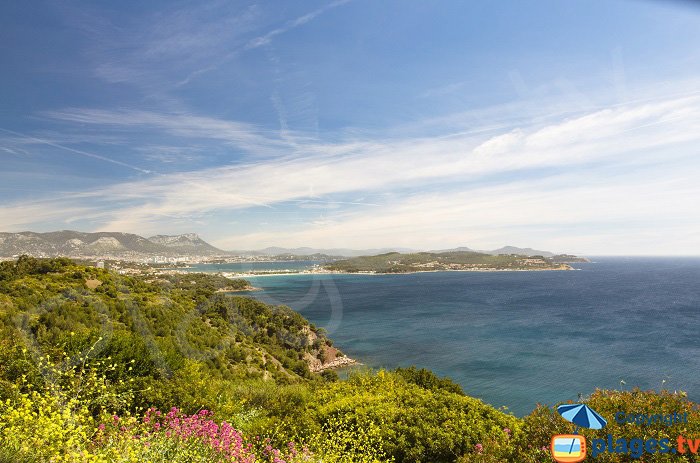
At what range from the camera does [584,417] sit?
602 centimetres

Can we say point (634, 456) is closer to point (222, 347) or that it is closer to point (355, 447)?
point (355, 447)

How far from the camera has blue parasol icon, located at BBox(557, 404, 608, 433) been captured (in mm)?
5844

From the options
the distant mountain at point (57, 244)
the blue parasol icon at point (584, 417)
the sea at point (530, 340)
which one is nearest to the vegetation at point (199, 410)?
the blue parasol icon at point (584, 417)

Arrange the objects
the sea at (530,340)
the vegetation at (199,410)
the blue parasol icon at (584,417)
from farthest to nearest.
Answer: the sea at (530,340) < the vegetation at (199,410) < the blue parasol icon at (584,417)

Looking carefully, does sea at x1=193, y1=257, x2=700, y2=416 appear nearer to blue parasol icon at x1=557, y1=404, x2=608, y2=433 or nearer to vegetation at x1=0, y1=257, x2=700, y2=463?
vegetation at x1=0, y1=257, x2=700, y2=463

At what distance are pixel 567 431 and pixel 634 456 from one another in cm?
97

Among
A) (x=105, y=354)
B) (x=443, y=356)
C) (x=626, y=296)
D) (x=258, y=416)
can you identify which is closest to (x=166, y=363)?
(x=105, y=354)

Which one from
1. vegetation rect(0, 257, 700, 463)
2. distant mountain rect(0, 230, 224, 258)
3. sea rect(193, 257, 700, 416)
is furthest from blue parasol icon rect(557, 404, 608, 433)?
distant mountain rect(0, 230, 224, 258)

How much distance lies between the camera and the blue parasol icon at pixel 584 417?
230 inches

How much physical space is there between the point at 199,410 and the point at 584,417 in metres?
9.81

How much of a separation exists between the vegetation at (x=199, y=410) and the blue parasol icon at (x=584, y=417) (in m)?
0.12

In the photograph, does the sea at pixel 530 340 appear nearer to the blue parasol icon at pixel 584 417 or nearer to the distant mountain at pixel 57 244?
the blue parasol icon at pixel 584 417

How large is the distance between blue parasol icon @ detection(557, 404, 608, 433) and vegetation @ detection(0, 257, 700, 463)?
0.40ft

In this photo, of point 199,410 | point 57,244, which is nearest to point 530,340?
point 199,410
